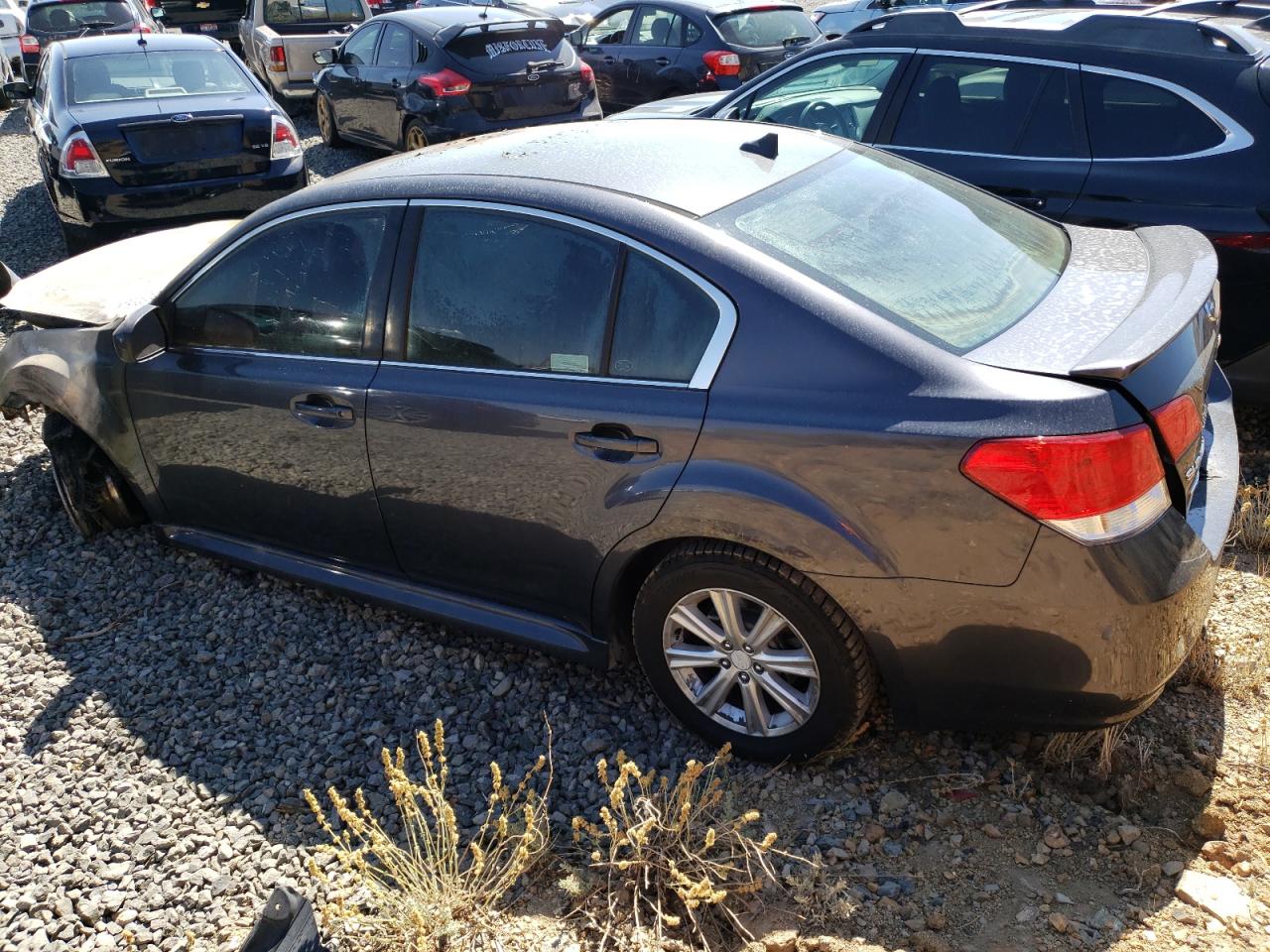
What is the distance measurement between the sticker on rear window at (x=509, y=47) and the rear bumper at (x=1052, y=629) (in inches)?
339

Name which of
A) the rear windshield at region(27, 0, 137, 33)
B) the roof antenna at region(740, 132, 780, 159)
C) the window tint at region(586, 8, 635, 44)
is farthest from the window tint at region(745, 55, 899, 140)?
the rear windshield at region(27, 0, 137, 33)

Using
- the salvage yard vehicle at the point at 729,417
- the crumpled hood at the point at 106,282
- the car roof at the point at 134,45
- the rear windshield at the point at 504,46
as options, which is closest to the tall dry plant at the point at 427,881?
the salvage yard vehicle at the point at 729,417

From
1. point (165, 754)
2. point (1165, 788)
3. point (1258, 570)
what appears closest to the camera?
point (1165, 788)

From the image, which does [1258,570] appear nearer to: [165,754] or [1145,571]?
[1145,571]

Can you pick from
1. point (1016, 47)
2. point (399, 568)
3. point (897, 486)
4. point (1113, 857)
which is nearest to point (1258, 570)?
point (1113, 857)

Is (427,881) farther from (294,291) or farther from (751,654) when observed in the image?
(294,291)

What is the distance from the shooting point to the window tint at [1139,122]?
4.61 m

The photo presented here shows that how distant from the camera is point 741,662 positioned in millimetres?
3061

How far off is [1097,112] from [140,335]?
4.02 metres

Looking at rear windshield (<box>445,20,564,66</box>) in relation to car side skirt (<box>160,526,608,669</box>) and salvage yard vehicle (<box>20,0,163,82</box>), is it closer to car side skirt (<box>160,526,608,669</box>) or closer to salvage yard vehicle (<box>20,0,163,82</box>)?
car side skirt (<box>160,526,608,669</box>)

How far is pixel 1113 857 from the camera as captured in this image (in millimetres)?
2844

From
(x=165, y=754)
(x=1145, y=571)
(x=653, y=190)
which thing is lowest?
(x=165, y=754)

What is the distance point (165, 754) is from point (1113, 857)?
2.76m

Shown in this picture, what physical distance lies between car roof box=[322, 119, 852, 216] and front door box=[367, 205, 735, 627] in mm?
211
